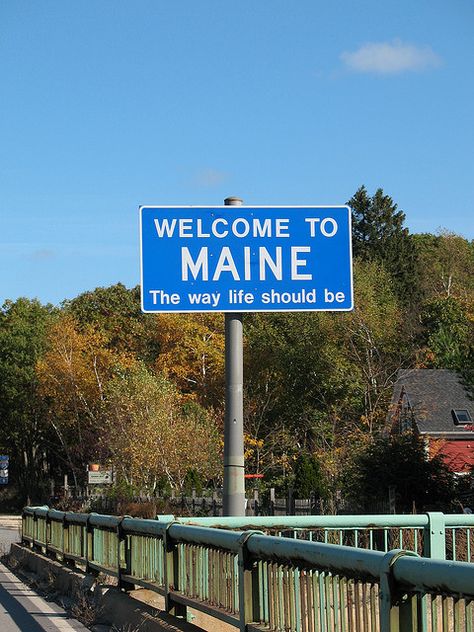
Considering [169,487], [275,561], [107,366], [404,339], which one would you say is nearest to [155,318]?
[107,366]

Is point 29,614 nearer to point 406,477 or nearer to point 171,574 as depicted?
Result: point 171,574

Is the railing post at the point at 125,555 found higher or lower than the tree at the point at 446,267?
lower

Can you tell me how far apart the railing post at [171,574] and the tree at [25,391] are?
6479cm

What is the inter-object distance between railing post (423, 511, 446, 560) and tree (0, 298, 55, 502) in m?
65.0

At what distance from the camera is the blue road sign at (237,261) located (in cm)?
1159

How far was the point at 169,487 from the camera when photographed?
50.7m

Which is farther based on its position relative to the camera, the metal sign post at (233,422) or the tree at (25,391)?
the tree at (25,391)

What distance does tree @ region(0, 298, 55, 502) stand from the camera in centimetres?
7731

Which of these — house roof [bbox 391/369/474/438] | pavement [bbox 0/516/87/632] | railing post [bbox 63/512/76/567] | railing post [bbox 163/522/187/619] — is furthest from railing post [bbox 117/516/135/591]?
house roof [bbox 391/369/474/438]

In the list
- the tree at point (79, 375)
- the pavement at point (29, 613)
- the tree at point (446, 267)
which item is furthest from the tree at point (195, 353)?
the pavement at point (29, 613)

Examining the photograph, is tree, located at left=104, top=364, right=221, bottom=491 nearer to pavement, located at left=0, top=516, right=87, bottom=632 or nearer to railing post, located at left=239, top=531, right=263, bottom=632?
pavement, located at left=0, top=516, right=87, bottom=632

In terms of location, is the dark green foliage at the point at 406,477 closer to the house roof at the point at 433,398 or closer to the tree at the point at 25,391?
the house roof at the point at 433,398

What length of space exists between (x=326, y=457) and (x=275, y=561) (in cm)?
4371

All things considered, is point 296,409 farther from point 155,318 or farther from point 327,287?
point 327,287
